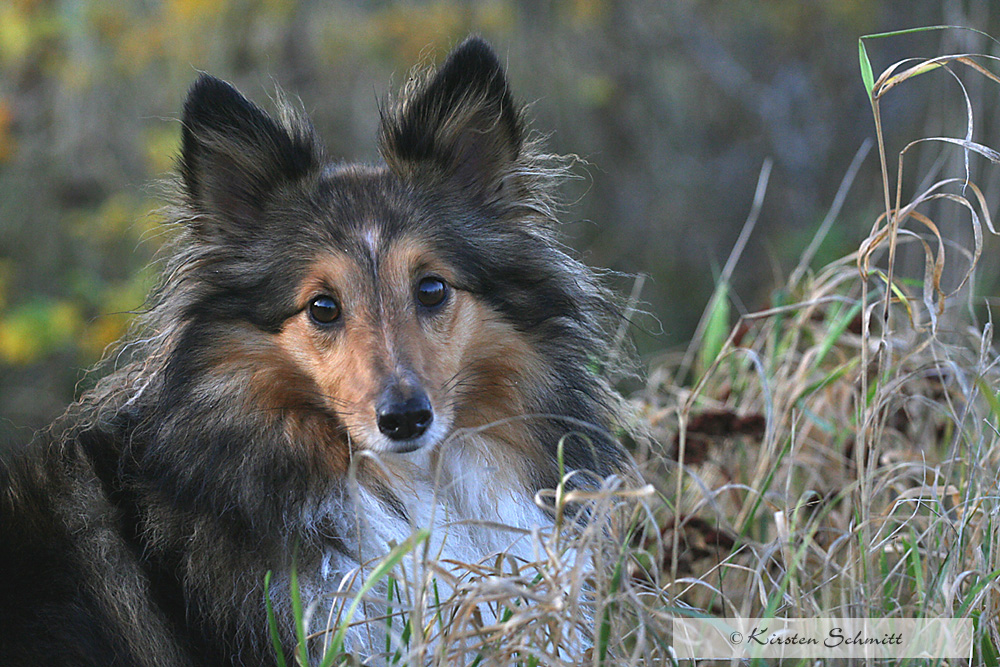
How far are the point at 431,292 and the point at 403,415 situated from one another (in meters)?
0.47

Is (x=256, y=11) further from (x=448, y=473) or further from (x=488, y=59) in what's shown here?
(x=448, y=473)

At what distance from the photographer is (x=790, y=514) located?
3.17 metres

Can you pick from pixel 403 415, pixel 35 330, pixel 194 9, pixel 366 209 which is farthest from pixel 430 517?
pixel 194 9

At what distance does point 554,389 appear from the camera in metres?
3.13

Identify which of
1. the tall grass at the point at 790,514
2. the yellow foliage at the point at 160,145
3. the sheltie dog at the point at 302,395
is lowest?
the tall grass at the point at 790,514

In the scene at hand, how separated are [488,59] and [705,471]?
2.19m

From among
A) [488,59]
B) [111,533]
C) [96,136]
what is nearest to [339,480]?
[111,533]

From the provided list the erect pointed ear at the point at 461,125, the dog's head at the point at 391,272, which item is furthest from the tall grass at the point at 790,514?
the erect pointed ear at the point at 461,125

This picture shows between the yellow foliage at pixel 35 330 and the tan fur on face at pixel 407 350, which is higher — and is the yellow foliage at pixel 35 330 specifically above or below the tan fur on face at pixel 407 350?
below

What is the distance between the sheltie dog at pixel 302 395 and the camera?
2.74m

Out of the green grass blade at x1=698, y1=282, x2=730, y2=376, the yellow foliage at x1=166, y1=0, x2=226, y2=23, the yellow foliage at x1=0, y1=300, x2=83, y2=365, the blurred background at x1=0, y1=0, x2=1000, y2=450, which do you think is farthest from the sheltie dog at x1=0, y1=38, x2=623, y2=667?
the yellow foliage at x1=166, y1=0, x2=226, y2=23

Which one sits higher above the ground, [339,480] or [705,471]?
[339,480]

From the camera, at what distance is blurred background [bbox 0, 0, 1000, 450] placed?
23.5 feet

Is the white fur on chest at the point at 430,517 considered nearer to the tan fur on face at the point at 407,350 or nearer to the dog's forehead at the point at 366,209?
the tan fur on face at the point at 407,350
